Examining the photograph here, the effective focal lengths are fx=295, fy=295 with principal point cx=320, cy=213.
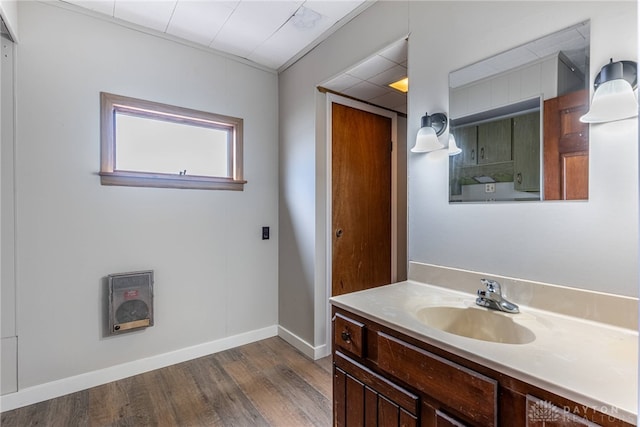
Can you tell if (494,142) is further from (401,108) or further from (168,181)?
(168,181)

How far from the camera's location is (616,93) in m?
1.02

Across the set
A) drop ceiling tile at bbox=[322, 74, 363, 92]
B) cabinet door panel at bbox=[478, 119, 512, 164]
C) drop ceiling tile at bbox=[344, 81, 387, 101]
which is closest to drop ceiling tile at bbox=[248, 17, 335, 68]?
drop ceiling tile at bbox=[322, 74, 363, 92]

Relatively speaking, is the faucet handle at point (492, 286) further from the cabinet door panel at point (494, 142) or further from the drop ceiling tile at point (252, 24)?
the drop ceiling tile at point (252, 24)

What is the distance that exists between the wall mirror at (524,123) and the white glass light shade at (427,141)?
9 cm

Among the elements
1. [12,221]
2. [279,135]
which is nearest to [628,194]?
[279,135]

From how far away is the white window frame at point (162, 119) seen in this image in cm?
211

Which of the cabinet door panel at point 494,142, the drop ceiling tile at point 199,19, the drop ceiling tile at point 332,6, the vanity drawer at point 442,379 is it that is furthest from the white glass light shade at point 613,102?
the drop ceiling tile at point 199,19

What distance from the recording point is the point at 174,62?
2396 millimetres

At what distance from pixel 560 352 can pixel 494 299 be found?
363mm

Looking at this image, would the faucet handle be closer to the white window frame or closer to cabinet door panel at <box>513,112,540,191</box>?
cabinet door panel at <box>513,112,540,191</box>

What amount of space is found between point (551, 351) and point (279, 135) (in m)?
2.62

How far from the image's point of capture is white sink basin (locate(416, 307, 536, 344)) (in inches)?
44.9

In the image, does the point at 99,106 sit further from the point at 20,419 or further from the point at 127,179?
the point at 20,419

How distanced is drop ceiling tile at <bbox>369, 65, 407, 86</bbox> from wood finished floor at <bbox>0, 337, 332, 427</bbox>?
230 cm
